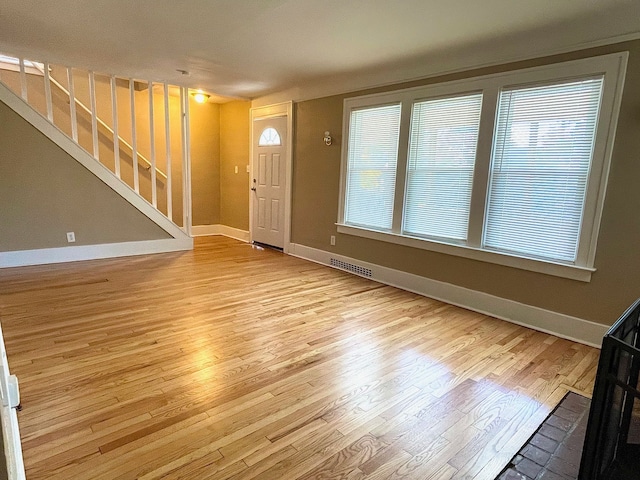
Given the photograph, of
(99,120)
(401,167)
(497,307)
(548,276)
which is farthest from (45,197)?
(548,276)

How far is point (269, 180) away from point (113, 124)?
229 centimetres

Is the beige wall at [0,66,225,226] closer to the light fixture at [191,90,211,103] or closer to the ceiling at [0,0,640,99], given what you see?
the light fixture at [191,90,211,103]

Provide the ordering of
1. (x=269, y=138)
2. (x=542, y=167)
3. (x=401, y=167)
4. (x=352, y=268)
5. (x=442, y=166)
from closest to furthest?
(x=542, y=167), (x=442, y=166), (x=401, y=167), (x=352, y=268), (x=269, y=138)

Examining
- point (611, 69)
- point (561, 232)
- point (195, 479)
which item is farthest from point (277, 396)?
point (611, 69)

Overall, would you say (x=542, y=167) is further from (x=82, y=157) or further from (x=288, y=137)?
(x=82, y=157)

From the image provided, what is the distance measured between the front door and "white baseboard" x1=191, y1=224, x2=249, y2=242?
15.0 inches

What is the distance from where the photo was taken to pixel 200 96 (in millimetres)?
6121

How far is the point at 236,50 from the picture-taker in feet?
12.4

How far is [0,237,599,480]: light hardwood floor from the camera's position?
163 centimetres

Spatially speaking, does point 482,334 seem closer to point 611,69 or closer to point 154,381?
point 611,69

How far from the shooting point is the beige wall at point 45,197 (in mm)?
4355

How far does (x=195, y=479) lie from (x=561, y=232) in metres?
3.10

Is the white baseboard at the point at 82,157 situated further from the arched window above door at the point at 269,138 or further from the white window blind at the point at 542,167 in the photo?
the white window blind at the point at 542,167

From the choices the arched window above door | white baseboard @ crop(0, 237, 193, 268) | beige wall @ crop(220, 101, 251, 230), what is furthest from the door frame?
white baseboard @ crop(0, 237, 193, 268)
